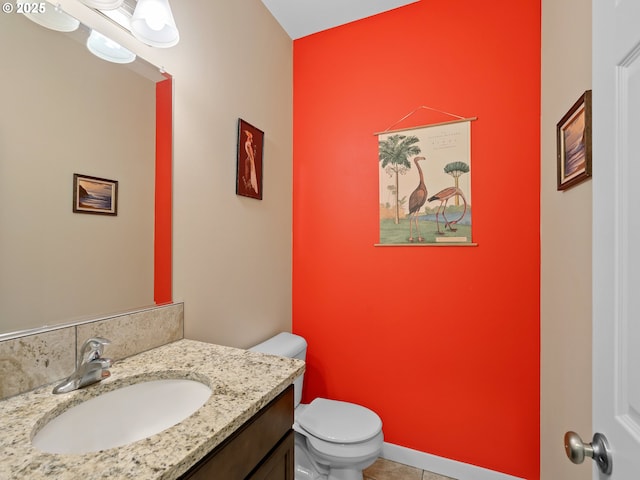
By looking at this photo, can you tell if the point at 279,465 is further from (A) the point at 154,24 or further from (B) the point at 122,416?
(A) the point at 154,24

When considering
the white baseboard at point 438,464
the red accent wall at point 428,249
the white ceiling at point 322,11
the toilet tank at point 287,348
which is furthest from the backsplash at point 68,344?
the white ceiling at point 322,11

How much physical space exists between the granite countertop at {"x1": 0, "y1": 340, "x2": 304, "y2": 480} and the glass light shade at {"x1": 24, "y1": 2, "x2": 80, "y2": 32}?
1049 mm

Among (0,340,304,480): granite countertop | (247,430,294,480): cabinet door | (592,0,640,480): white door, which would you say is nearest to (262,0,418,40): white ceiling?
(592,0,640,480): white door

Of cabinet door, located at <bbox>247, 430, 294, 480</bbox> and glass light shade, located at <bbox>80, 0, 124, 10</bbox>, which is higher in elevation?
glass light shade, located at <bbox>80, 0, 124, 10</bbox>

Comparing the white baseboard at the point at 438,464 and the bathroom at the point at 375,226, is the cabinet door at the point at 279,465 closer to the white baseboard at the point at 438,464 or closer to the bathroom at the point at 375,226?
the bathroom at the point at 375,226

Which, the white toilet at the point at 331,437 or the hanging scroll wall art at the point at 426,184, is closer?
the white toilet at the point at 331,437

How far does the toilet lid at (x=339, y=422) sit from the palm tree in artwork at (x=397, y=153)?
1128 millimetres

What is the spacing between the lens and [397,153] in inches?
71.7

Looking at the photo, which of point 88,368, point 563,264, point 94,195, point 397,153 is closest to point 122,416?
point 88,368

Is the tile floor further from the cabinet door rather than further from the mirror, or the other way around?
the mirror

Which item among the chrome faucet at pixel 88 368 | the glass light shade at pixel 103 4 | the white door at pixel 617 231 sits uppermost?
the glass light shade at pixel 103 4

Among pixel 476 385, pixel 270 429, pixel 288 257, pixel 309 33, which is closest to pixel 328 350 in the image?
pixel 288 257

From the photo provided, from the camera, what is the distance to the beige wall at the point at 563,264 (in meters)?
1.00

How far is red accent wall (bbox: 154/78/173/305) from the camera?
119 cm
